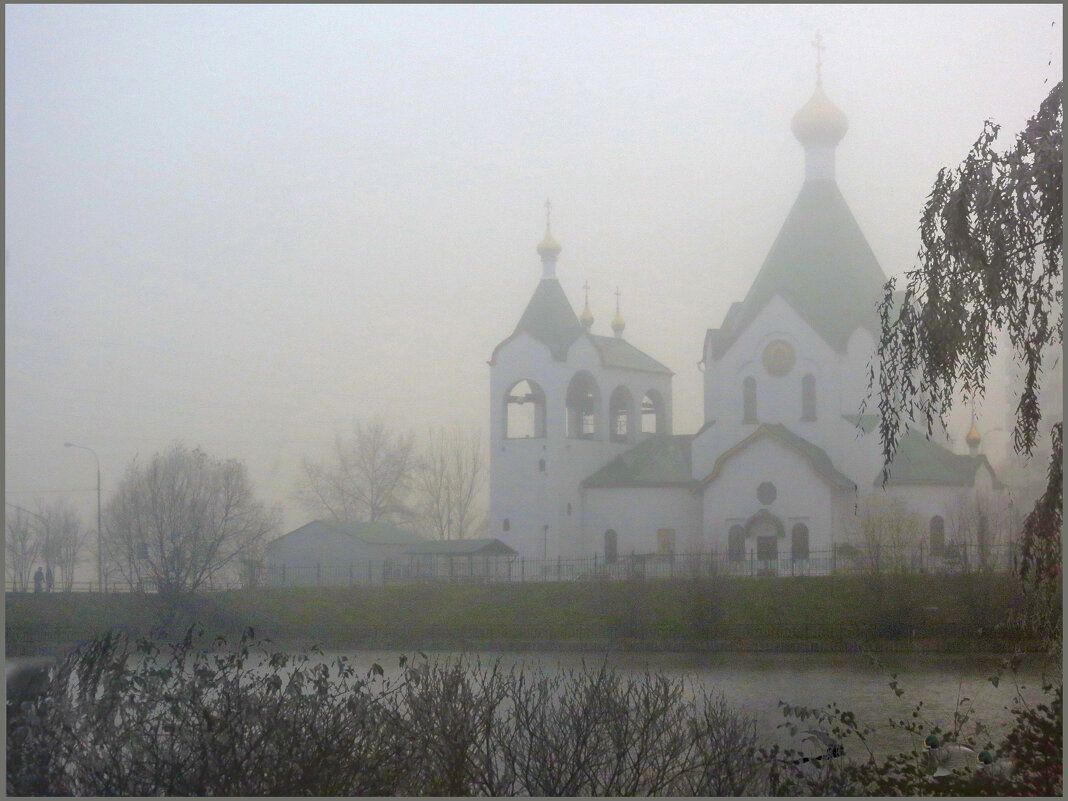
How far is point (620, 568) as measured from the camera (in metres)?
33.9

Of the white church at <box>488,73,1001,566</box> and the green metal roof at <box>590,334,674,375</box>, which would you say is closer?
the white church at <box>488,73,1001,566</box>

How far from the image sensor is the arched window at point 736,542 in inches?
1398

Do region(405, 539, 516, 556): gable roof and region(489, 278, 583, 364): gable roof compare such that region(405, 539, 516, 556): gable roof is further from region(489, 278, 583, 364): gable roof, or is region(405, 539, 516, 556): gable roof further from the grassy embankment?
region(489, 278, 583, 364): gable roof

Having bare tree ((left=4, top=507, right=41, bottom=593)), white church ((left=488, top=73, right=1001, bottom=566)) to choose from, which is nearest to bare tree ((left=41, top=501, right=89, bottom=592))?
bare tree ((left=4, top=507, right=41, bottom=593))

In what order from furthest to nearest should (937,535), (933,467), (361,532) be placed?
(361,532) < (933,467) < (937,535)

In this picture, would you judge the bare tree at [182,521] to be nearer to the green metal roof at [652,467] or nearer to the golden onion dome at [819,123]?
the green metal roof at [652,467]

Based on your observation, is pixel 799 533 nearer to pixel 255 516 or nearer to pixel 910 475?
pixel 910 475

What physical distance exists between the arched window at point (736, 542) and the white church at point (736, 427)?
0.06 meters

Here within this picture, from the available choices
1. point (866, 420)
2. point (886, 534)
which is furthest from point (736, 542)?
point (886, 534)

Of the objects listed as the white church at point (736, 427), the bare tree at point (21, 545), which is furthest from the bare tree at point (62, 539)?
the white church at point (736, 427)

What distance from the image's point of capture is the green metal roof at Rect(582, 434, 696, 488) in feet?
129

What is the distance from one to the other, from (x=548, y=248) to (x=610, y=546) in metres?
9.95

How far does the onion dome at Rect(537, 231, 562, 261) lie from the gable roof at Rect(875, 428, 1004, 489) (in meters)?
13.0

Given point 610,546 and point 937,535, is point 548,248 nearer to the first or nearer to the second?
point 610,546
